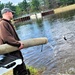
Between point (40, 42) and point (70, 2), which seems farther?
point (70, 2)

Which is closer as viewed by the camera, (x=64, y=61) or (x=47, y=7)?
(x=64, y=61)

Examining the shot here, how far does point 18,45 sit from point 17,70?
743 mm

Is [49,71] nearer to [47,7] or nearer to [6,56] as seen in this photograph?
[6,56]

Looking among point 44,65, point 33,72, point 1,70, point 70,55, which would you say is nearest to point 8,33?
point 1,70

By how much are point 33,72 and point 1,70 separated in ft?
14.1

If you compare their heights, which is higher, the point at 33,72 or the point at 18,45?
the point at 18,45

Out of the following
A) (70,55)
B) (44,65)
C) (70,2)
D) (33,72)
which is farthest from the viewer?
(70,2)

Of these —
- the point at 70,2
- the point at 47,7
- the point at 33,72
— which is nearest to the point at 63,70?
the point at 33,72

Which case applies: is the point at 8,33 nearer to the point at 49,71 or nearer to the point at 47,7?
the point at 49,71

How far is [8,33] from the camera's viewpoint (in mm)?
5875

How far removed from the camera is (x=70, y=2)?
12469 cm

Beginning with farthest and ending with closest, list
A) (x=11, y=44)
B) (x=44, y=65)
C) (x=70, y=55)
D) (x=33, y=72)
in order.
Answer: (x=70, y=55), (x=44, y=65), (x=33, y=72), (x=11, y=44)

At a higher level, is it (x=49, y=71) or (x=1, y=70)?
(x=1, y=70)

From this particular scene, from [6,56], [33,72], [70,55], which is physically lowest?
[70,55]
